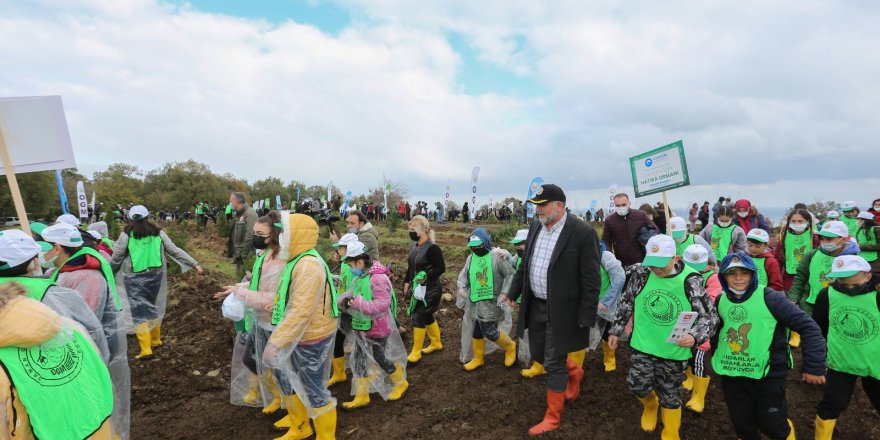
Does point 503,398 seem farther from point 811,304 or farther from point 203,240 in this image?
point 203,240

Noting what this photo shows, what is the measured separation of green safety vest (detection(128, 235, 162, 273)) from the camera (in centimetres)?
597

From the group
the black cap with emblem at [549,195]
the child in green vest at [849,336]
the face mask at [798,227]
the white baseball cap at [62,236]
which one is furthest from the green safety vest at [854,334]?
the white baseball cap at [62,236]

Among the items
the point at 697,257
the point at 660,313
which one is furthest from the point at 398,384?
the point at 697,257

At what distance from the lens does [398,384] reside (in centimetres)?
463

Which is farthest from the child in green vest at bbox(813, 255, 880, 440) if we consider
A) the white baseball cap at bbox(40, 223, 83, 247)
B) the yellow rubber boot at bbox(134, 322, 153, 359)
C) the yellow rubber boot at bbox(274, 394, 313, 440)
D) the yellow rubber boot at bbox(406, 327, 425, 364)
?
the yellow rubber boot at bbox(134, 322, 153, 359)

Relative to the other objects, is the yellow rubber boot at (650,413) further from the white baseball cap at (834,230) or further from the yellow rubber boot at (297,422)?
the yellow rubber boot at (297,422)

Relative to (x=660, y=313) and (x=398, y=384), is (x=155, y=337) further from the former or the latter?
(x=660, y=313)

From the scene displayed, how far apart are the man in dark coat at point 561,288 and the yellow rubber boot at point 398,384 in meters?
1.48

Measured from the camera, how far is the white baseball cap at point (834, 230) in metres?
4.41

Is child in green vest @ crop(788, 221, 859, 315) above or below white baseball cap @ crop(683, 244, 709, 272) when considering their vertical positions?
below

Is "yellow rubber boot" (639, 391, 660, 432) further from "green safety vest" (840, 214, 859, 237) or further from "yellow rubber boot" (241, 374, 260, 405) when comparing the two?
"green safety vest" (840, 214, 859, 237)

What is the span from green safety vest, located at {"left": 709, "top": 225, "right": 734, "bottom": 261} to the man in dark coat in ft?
10.4

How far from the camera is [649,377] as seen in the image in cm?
340

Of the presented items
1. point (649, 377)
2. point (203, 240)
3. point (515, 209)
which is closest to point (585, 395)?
point (649, 377)
